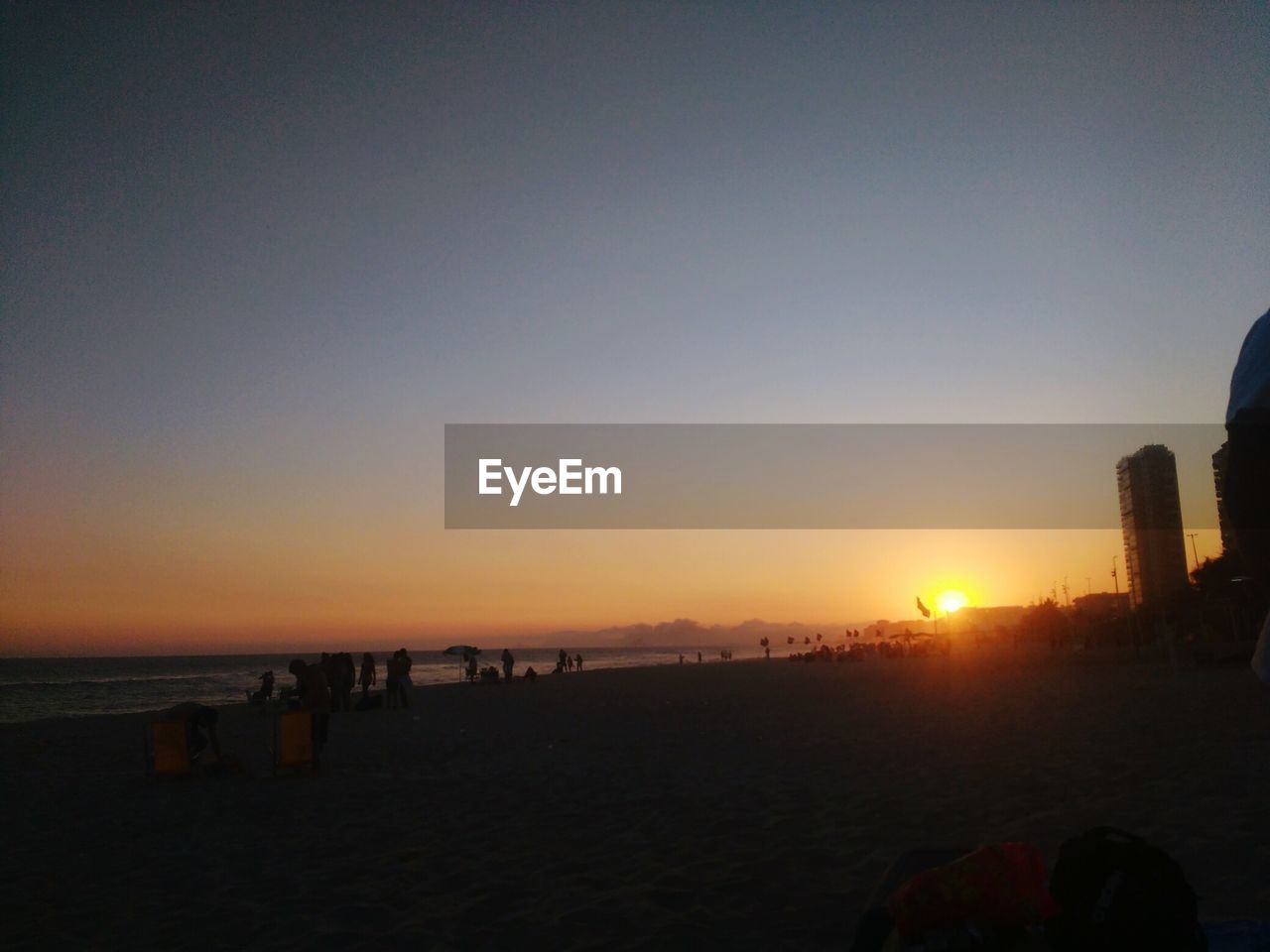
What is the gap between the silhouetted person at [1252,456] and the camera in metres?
1.64

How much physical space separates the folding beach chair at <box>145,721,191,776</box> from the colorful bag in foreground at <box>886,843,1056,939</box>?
1141 cm

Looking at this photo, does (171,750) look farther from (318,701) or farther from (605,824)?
(605,824)

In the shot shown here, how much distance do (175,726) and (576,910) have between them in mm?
8436

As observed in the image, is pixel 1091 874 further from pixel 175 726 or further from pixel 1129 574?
pixel 1129 574

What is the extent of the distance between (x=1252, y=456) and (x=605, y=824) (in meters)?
7.05

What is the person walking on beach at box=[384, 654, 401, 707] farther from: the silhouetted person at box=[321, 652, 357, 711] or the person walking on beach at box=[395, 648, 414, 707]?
the silhouetted person at box=[321, 652, 357, 711]

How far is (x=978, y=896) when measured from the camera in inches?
98.8

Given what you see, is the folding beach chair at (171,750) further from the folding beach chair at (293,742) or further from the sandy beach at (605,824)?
the folding beach chair at (293,742)

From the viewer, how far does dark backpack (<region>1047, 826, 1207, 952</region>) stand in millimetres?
2422

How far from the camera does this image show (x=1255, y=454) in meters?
1.65

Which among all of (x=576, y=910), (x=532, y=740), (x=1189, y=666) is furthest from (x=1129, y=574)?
(x=576, y=910)

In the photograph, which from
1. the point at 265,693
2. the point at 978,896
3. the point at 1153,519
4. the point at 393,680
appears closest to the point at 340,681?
the point at 393,680

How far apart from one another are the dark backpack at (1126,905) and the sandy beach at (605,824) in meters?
2.36

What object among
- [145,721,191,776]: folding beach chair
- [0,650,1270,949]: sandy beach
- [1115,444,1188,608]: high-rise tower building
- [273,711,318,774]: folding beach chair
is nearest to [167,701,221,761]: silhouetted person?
[145,721,191,776]: folding beach chair
